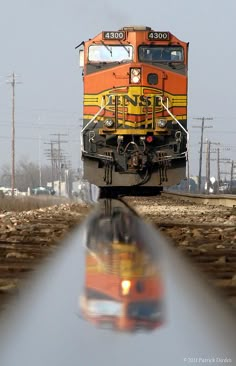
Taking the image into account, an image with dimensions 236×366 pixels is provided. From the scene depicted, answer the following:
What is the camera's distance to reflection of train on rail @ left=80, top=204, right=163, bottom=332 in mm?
4238

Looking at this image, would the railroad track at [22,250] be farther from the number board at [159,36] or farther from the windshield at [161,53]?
the number board at [159,36]

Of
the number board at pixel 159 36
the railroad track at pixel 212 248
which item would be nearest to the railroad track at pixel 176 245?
the railroad track at pixel 212 248

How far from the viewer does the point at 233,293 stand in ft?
17.7

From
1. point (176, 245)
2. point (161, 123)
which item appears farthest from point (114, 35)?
point (176, 245)

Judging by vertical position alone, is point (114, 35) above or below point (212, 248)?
above

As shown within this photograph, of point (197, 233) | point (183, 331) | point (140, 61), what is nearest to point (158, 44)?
point (140, 61)

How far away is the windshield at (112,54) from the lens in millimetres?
18031

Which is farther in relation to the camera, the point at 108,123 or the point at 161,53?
the point at 161,53

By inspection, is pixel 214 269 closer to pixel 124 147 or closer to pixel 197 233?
pixel 197 233

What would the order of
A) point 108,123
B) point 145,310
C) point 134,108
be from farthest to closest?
point 134,108 → point 108,123 → point 145,310

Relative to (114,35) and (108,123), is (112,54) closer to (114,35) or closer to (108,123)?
(114,35)

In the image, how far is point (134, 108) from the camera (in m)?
18.0

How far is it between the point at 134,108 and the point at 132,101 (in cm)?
22

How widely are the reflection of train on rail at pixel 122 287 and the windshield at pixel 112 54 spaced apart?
31.6 feet
